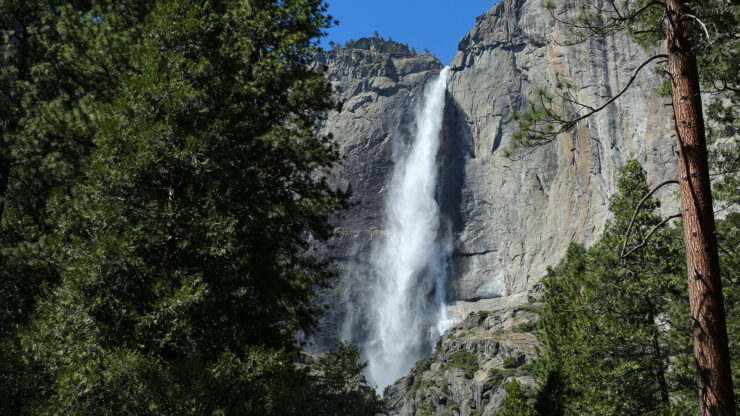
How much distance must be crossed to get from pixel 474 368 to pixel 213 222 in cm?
5075

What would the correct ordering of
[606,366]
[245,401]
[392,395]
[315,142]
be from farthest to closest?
[392,395] → [606,366] → [315,142] → [245,401]

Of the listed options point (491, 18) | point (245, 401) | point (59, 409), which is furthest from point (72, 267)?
point (491, 18)

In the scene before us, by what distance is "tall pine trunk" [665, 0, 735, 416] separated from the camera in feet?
19.3

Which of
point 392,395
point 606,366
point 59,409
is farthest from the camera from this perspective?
point 392,395

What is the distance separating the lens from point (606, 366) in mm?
14891

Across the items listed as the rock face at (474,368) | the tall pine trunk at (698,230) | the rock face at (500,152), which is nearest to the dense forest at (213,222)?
the tall pine trunk at (698,230)

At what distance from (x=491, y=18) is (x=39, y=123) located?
89981 millimetres

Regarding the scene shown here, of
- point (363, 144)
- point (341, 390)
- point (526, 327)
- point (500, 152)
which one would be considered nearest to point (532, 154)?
point (500, 152)

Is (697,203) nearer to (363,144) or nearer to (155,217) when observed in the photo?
(155,217)

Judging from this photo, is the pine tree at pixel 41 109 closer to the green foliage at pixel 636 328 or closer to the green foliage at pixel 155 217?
the green foliage at pixel 155 217

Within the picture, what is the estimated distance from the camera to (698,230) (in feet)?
20.4

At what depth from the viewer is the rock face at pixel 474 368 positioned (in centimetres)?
4750

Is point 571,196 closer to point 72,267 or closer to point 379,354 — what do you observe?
point 379,354

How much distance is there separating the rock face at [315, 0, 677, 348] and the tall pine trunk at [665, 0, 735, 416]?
61828mm
